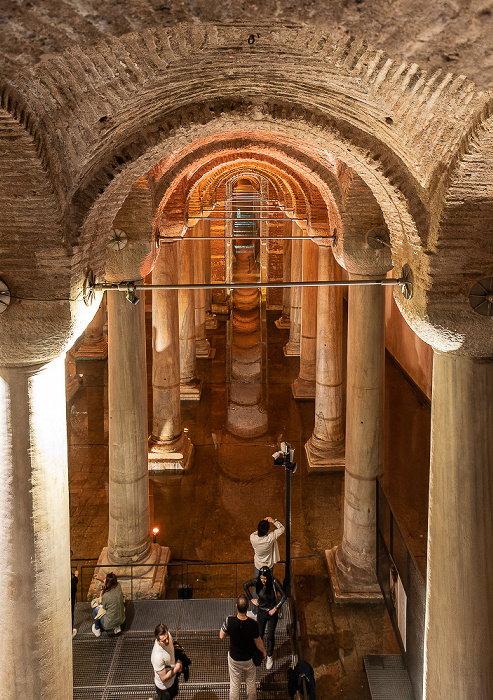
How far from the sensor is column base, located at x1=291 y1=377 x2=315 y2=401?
608 inches

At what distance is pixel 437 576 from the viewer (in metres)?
4.96

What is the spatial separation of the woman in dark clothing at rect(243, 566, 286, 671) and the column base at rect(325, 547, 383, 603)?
1.39m

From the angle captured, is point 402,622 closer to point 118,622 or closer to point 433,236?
point 118,622

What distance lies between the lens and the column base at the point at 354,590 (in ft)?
27.5

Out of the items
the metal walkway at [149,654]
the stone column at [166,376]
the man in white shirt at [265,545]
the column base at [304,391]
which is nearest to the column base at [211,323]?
the column base at [304,391]

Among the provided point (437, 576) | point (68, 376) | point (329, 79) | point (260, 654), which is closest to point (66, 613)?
point (260, 654)

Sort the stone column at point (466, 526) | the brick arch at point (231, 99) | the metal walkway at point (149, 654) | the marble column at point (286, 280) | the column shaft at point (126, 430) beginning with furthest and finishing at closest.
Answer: the marble column at point (286, 280)
the column shaft at point (126, 430)
the metal walkway at point (149, 654)
the stone column at point (466, 526)
the brick arch at point (231, 99)

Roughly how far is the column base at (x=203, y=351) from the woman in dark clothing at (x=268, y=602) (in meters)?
12.0

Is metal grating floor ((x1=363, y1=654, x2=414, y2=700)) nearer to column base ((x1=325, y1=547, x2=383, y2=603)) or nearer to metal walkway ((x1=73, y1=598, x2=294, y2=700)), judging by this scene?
metal walkway ((x1=73, y1=598, x2=294, y2=700))

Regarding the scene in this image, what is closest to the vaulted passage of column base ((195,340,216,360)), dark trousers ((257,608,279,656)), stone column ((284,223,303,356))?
dark trousers ((257,608,279,656))

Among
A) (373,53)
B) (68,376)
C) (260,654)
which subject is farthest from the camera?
(68,376)

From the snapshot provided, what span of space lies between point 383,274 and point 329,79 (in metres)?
4.72

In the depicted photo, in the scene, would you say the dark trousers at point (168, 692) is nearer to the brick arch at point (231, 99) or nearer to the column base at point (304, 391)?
the brick arch at point (231, 99)

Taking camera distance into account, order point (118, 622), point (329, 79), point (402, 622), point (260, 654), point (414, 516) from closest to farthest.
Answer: point (329, 79)
point (260, 654)
point (402, 622)
point (118, 622)
point (414, 516)
